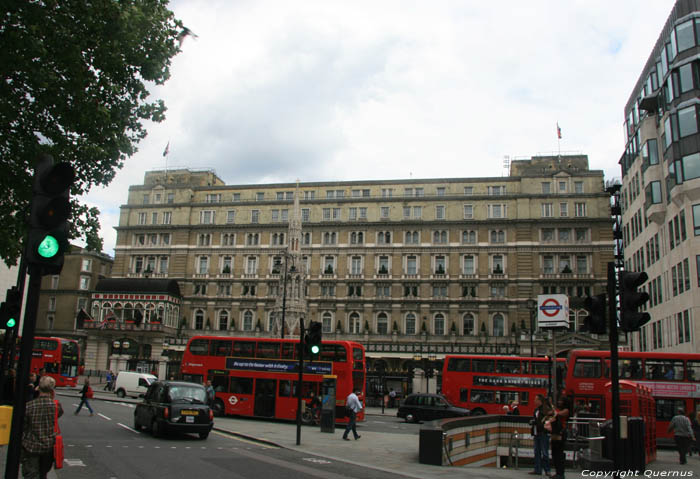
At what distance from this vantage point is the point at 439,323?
62.8 metres

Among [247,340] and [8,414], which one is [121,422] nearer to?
[247,340]

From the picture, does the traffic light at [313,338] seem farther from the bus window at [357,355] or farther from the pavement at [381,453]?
the bus window at [357,355]

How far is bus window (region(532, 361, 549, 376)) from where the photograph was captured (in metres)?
33.5

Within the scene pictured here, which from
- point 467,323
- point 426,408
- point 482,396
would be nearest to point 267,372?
point 426,408

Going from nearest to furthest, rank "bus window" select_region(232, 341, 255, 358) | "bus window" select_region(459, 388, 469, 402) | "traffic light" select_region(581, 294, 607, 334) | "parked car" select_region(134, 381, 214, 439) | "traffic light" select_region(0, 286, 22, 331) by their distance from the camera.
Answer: "traffic light" select_region(581, 294, 607, 334) → "traffic light" select_region(0, 286, 22, 331) → "parked car" select_region(134, 381, 214, 439) → "bus window" select_region(232, 341, 255, 358) → "bus window" select_region(459, 388, 469, 402)

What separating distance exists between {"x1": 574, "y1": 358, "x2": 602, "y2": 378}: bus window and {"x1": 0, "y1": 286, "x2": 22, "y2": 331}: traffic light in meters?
23.0

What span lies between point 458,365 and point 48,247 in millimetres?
31621

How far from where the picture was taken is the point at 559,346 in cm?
5706

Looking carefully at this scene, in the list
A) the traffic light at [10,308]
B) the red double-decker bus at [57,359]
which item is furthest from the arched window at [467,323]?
the traffic light at [10,308]

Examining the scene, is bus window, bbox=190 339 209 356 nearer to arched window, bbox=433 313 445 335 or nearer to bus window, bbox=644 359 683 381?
bus window, bbox=644 359 683 381

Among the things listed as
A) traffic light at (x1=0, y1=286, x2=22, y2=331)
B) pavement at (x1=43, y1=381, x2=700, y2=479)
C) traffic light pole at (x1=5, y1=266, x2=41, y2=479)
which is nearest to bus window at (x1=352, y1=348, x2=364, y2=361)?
pavement at (x1=43, y1=381, x2=700, y2=479)

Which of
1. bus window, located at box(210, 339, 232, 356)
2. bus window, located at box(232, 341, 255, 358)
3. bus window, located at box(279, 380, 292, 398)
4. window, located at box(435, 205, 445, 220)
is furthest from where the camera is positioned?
window, located at box(435, 205, 445, 220)

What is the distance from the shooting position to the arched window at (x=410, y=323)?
63147mm

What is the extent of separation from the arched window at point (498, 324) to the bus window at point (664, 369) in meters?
34.8
